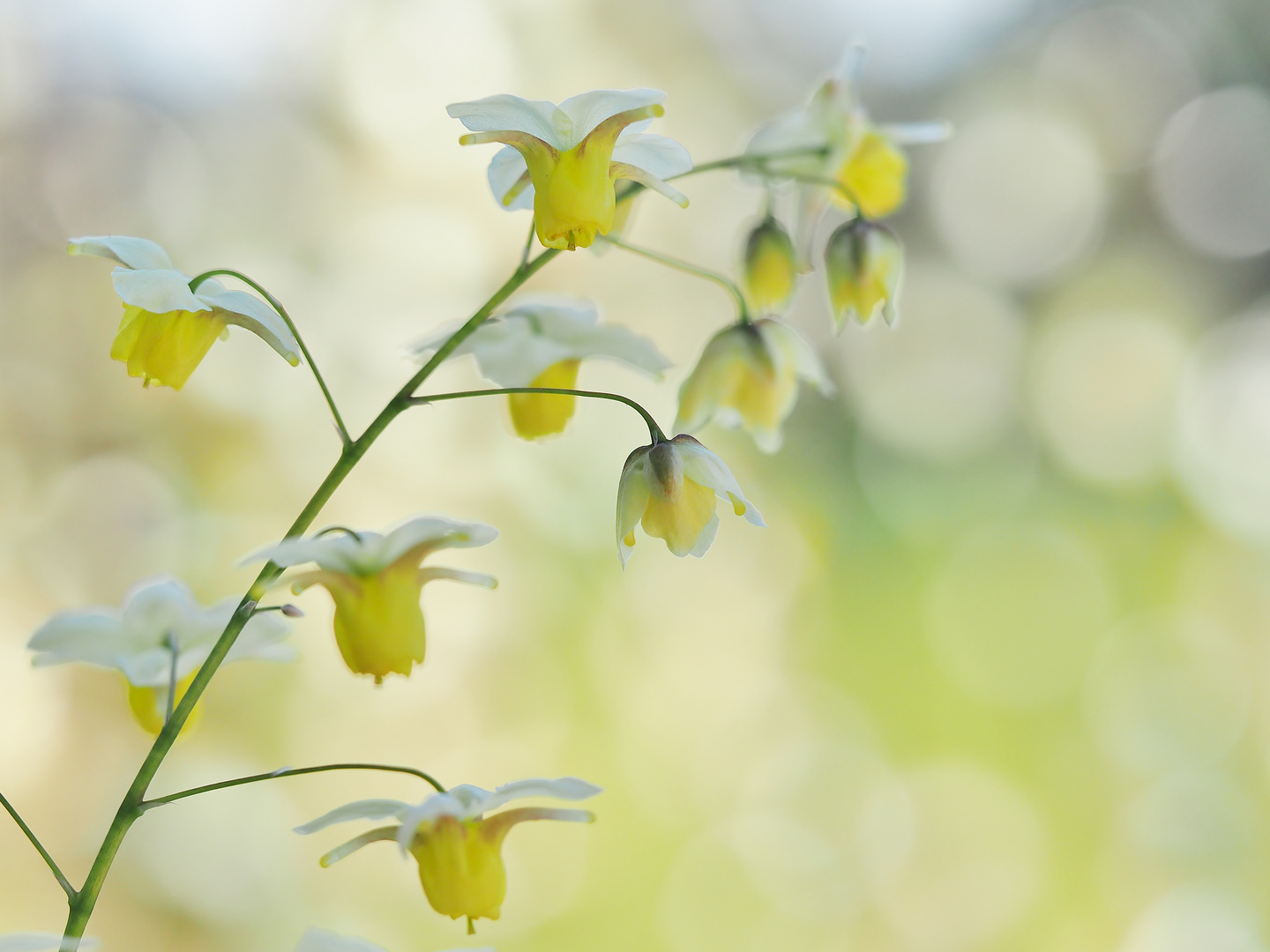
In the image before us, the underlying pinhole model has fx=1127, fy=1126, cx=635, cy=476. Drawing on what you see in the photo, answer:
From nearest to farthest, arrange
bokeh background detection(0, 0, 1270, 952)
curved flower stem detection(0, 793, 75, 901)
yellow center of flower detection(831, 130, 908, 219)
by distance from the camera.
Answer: curved flower stem detection(0, 793, 75, 901) → yellow center of flower detection(831, 130, 908, 219) → bokeh background detection(0, 0, 1270, 952)

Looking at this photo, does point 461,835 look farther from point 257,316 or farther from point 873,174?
point 873,174

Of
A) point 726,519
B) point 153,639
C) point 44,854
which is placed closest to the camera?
point 44,854

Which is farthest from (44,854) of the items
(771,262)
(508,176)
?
(771,262)

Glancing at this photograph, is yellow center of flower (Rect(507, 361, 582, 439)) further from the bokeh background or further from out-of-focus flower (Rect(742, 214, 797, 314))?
the bokeh background

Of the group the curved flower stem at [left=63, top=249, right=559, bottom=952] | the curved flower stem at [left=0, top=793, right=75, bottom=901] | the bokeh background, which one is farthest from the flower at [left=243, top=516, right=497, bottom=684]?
the bokeh background

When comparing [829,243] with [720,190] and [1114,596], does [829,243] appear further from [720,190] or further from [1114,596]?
[1114,596]

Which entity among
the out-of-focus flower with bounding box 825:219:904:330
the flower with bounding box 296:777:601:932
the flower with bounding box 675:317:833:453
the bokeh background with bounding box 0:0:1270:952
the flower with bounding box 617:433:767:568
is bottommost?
the flower with bounding box 296:777:601:932

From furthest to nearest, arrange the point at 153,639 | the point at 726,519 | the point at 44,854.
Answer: the point at 726,519
the point at 153,639
the point at 44,854

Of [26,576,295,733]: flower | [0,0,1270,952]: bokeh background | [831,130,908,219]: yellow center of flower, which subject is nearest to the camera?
[26,576,295,733]: flower
